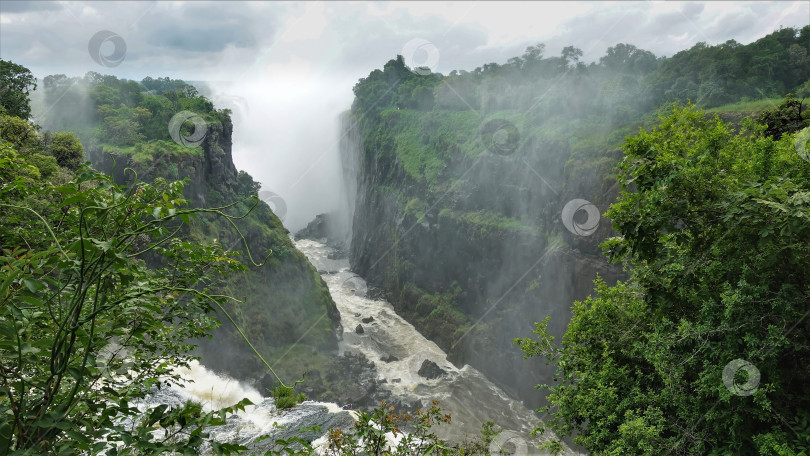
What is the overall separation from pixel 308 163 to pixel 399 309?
1959 inches

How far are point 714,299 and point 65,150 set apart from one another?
950 inches

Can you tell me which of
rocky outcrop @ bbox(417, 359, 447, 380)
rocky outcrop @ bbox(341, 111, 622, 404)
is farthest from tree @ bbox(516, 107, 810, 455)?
rocky outcrop @ bbox(417, 359, 447, 380)

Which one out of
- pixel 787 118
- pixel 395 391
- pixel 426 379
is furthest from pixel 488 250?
pixel 787 118

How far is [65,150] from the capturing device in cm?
1883

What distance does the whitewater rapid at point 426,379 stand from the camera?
75.0 ft

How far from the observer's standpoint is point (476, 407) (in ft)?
82.6

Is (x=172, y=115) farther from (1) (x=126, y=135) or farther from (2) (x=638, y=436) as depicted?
(2) (x=638, y=436)

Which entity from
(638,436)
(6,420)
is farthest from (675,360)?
(6,420)

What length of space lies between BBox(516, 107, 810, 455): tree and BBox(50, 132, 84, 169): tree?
72.6 ft

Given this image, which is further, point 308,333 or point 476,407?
point 308,333

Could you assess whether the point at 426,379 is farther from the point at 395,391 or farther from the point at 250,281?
the point at 250,281

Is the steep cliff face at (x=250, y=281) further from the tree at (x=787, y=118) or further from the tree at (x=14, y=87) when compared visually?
the tree at (x=787, y=118)

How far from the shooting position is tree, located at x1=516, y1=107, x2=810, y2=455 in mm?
5680

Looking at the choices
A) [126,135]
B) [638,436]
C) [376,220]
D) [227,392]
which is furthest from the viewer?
[376,220]
